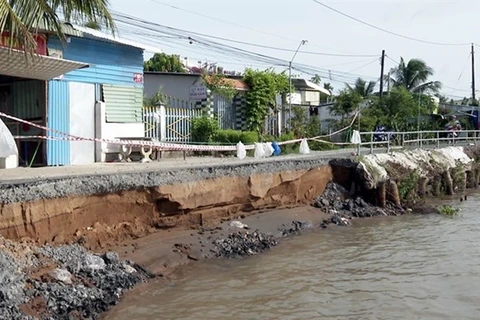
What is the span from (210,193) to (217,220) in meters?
0.63

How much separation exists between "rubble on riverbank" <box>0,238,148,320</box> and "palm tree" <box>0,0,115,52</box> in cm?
328

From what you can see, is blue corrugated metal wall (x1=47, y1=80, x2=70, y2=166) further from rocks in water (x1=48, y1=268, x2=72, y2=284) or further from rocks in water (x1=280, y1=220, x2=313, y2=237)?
rocks in water (x1=48, y1=268, x2=72, y2=284)

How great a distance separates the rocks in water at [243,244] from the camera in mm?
11922

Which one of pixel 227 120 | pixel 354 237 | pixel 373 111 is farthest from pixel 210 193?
pixel 373 111

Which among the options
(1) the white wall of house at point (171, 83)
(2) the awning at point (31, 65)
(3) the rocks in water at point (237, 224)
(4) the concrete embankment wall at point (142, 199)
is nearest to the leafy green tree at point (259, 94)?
(1) the white wall of house at point (171, 83)

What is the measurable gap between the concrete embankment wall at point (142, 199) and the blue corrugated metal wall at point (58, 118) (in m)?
3.25

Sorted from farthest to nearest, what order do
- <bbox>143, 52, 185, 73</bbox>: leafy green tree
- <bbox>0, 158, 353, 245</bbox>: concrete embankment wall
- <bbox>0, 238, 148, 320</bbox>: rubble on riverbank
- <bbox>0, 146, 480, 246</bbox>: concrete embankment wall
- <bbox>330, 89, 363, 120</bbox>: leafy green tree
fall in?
<bbox>143, 52, 185, 73</bbox>: leafy green tree < <bbox>330, 89, 363, 120</bbox>: leafy green tree < <bbox>0, 146, 480, 246</bbox>: concrete embankment wall < <bbox>0, 158, 353, 245</bbox>: concrete embankment wall < <bbox>0, 238, 148, 320</bbox>: rubble on riverbank

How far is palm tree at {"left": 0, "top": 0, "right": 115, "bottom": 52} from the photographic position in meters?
9.04

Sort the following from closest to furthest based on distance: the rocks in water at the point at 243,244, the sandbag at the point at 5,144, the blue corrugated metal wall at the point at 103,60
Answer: the sandbag at the point at 5,144, the rocks in water at the point at 243,244, the blue corrugated metal wall at the point at 103,60

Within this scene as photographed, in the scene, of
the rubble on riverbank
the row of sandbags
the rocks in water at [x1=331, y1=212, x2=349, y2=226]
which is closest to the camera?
the rubble on riverbank

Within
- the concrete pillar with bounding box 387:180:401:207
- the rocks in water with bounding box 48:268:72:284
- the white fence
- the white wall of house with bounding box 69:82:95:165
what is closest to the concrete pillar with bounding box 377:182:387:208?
the concrete pillar with bounding box 387:180:401:207

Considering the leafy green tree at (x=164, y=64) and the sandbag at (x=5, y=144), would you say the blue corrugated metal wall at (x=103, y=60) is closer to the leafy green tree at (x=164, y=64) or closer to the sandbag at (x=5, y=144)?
the sandbag at (x=5, y=144)

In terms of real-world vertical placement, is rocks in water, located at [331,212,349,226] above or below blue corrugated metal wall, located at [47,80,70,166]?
below

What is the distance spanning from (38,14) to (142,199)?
152 inches
